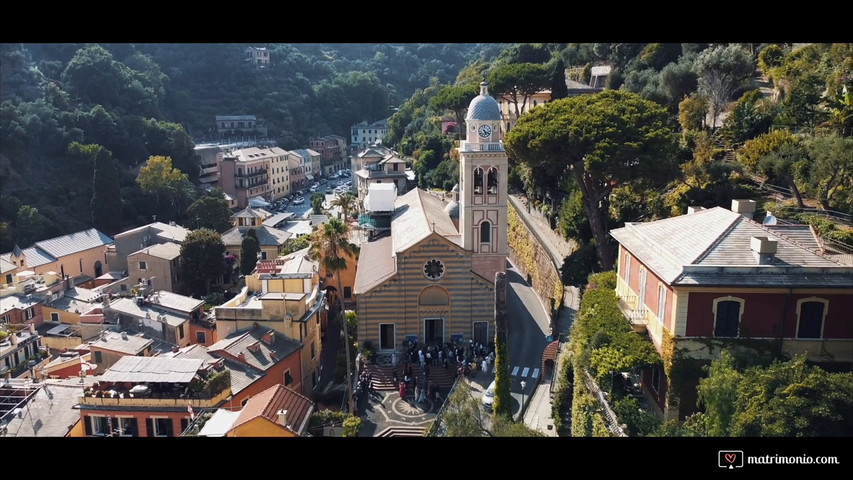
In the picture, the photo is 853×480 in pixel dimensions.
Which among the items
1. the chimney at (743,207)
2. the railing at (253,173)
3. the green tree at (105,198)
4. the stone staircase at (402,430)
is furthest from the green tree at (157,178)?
the chimney at (743,207)

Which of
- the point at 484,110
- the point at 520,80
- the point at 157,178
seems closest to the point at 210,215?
the point at 157,178

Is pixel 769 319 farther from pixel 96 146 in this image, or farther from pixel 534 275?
pixel 96 146

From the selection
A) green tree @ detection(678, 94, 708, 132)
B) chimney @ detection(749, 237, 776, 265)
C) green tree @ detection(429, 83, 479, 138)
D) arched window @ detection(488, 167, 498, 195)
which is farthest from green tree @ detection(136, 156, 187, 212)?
chimney @ detection(749, 237, 776, 265)

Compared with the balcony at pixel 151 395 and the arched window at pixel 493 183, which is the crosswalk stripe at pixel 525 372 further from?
the balcony at pixel 151 395

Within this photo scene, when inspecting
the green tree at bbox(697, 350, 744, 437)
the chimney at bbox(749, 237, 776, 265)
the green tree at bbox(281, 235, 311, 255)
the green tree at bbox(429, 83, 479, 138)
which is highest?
the green tree at bbox(429, 83, 479, 138)

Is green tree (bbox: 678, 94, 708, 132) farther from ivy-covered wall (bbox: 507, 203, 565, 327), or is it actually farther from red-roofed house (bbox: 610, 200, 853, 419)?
red-roofed house (bbox: 610, 200, 853, 419)

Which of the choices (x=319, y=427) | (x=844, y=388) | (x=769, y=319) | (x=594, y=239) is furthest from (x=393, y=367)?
(x=844, y=388)

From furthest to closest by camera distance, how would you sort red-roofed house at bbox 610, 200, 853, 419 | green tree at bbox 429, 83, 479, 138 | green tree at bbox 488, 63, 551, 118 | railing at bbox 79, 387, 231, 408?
green tree at bbox 429, 83, 479, 138 → green tree at bbox 488, 63, 551, 118 → railing at bbox 79, 387, 231, 408 → red-roofed house at bbox 610, 200, 853, 419
